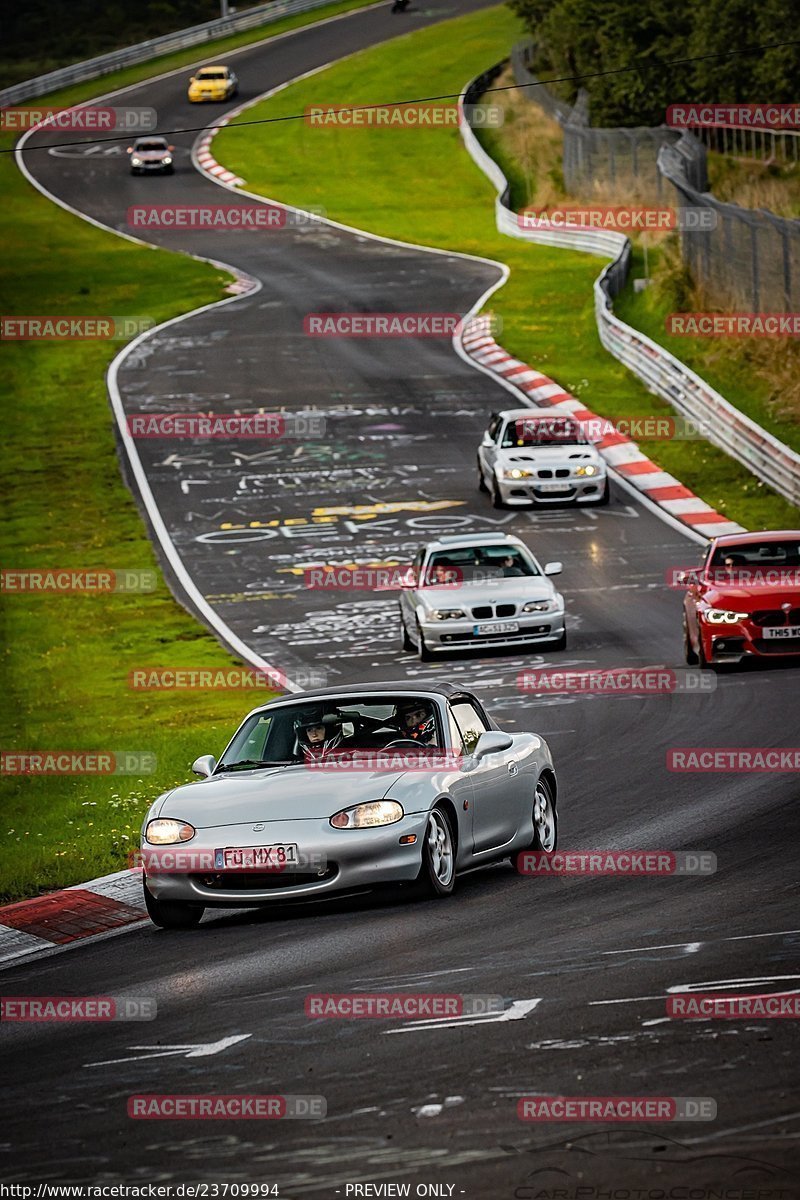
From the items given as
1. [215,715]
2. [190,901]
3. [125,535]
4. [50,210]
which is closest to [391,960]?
[190,901]

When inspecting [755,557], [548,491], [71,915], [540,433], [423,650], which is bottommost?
[548,491]

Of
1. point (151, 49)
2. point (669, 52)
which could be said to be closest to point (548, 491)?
point (669, 52)

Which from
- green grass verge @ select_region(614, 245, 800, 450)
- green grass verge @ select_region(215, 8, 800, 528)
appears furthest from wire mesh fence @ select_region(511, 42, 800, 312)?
green grass verge @ select_region(215, 8, 800, 528)

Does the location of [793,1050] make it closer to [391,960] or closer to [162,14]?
[391,960]

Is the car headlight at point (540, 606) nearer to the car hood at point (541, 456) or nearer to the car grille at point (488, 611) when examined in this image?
the car grille at point (488, 611)

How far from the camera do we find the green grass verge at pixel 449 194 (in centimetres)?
3675

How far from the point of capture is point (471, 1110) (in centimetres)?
695

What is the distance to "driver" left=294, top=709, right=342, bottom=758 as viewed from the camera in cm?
1198

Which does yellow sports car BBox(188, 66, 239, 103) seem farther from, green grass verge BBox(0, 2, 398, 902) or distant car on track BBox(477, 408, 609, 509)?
distant car on track BBox(477, 408, 609, 509)

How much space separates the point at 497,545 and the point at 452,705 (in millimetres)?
12974

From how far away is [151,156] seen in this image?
7275 centimetres

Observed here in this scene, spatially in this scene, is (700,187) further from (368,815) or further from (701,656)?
(368,815)

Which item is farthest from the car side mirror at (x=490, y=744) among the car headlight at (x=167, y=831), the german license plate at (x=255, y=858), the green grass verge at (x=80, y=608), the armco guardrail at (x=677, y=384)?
the armco guardrail at (x=677, y=384)

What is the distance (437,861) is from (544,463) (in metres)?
22.3
